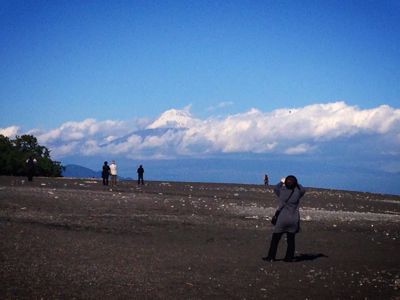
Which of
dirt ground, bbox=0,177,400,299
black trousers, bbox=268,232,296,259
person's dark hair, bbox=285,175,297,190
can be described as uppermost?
person's dark hair, bbox=285,175,297,190

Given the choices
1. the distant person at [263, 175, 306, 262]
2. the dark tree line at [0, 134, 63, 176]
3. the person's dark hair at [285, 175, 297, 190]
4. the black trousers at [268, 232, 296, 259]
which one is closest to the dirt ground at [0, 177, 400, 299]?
the black trousers at [268, 232, 296, 259]

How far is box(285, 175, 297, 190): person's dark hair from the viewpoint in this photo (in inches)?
591

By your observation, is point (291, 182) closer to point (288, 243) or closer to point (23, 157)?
point (288, 243)

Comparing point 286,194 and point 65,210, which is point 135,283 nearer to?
point 286,194

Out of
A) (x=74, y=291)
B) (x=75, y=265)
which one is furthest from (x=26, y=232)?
(x=74, y=291)

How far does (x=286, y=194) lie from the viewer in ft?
49.2

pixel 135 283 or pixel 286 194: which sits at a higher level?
pixel 286 194

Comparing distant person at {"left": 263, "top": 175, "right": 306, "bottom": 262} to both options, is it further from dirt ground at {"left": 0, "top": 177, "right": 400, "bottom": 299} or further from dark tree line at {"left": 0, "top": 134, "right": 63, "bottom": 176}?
dark tree line at {"left": 0, "top": 134, "right": 63, "bottom": 176}

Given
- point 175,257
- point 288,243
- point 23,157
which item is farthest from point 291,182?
point 23,157

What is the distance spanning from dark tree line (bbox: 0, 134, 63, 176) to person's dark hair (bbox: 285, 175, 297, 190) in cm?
6124

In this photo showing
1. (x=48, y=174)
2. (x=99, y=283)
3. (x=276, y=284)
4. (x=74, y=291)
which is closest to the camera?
(x=74, y=291)

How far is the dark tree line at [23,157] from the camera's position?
73500 millimetres

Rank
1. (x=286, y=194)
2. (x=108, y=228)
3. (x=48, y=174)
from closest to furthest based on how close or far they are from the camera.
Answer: (x=286, y=194) → (x=108, y=228) → (x=48, y=174)

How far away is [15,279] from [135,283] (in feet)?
8.52
